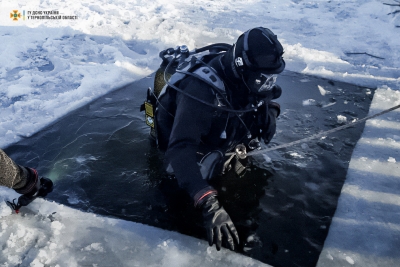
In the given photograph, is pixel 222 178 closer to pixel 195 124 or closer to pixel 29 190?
pixel 195 124

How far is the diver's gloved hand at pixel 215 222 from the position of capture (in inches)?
86.7

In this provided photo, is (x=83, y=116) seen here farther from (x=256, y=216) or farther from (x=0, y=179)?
(x=256, y=216)

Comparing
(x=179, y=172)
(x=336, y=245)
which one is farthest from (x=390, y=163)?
(x=179, y=172)

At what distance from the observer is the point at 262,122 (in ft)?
9.72

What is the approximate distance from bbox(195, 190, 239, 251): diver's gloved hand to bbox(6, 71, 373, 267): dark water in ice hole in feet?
0.83

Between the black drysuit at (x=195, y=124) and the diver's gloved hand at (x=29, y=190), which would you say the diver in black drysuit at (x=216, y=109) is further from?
the diver's gloved hand at (x=29, y=190)

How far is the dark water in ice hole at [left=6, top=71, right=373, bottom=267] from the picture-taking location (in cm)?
257

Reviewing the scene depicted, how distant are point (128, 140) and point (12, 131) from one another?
140 cm

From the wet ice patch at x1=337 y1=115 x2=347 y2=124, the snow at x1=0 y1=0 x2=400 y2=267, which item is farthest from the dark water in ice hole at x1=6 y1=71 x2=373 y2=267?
the snow at x1=0 y1=0 x2=400 y2=267

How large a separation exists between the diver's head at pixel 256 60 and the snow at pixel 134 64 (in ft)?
4.35

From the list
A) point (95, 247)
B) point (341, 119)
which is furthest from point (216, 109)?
point (341, 119)

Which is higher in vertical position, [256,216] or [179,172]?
[179,172]

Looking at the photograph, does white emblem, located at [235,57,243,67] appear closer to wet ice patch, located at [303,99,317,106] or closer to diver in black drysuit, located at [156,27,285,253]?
diver in black drysuit, located at [156,27,285,253]

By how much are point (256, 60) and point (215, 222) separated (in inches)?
47.4
